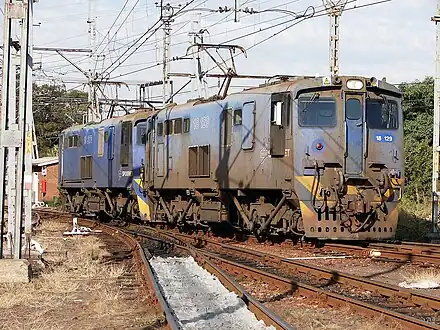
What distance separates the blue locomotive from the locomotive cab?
2 centimetres

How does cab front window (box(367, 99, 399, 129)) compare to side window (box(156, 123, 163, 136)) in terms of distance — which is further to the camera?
side window (box(156, 123, 163, 136))

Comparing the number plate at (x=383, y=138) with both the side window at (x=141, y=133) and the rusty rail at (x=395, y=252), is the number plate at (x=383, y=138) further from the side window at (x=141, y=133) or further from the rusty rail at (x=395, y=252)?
the side window at (x=141, y=133)

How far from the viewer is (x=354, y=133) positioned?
53.2 feet

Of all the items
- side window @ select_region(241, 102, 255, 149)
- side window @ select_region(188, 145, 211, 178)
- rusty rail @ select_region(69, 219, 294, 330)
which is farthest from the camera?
side window @ select_region(188, 145, 211, 178)

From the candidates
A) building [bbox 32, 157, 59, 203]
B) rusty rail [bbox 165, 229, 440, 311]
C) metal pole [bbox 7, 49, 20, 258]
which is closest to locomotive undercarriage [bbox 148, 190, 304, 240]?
rusty rail [bbox 165, 229, 440, 311]

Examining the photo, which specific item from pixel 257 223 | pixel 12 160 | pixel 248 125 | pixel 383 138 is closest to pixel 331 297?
pixel 12 160

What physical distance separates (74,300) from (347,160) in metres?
7.58

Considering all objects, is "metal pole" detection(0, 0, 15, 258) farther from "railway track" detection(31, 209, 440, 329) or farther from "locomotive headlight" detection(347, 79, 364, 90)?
"locomotive headlight" detection(347, 79, 364, 90)

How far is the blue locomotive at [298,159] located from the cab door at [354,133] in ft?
0.07

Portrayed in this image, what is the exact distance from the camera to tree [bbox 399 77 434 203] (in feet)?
99.2

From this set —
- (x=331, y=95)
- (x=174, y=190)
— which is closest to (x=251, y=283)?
(x=331, y=95)

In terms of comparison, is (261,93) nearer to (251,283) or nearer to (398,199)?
(398,199)

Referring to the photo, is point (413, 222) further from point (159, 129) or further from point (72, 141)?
point (72, 141)

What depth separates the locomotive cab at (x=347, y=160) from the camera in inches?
616
